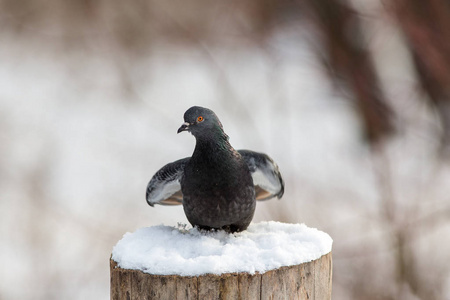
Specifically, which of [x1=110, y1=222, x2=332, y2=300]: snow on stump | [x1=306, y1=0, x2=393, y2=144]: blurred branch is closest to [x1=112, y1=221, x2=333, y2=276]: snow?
[x1=110, y1=222, x2=332, y2=300]: snow on stump

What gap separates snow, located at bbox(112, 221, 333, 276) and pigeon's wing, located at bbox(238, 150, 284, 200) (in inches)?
12.6

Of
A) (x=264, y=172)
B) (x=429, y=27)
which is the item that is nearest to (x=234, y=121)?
(x=429, y=27)

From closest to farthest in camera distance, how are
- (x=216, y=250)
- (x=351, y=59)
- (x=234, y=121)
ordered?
1. (x=216, y=250)
2. (x=351, y=59)
3. (x=234, y=121)

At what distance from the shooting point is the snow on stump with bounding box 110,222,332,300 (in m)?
1.78

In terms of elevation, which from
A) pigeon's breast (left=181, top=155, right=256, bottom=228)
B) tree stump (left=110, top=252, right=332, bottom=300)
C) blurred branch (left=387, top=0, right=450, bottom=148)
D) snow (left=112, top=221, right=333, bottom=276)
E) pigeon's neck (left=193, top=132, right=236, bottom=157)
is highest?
blurred branch (left=387, top=0, right=450, bottom=148)

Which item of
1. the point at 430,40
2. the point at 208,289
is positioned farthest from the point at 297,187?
the point at 208,289

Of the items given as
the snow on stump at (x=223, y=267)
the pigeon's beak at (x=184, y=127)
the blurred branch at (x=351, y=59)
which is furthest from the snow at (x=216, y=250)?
the blurred branch at (x=351, y=59)

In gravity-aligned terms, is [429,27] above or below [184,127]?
above

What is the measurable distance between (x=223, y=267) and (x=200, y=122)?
776 millimetres

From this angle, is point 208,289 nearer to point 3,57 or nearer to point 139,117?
point 139,117

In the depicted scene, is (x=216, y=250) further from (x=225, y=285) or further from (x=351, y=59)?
(x=351, y=59)

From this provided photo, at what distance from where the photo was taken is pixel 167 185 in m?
2.64

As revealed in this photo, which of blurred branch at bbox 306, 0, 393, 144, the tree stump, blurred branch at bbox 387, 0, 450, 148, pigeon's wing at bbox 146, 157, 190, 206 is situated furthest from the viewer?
blurred branch at bbox 306, 0, 393, 144

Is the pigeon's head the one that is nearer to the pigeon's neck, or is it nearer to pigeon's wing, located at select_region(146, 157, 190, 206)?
the pigeon's neck
